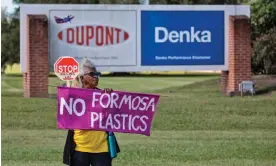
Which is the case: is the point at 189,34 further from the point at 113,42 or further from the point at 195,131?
the point at 195,131

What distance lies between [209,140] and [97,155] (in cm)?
787

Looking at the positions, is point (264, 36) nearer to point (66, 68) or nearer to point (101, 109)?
point (66, 68)

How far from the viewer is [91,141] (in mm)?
7445

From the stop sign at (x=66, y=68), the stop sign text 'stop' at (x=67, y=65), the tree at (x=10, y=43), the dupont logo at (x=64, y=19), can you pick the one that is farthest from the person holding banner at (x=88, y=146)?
the tree at (x=10, y=43)

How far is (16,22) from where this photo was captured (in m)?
67.6

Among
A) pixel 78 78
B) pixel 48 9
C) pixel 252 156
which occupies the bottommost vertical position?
pixel 252 156

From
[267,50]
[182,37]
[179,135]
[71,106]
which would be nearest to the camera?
[71,106]

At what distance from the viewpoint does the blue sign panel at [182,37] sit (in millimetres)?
23875

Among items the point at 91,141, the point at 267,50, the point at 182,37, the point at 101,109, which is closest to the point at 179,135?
the point at 101,109

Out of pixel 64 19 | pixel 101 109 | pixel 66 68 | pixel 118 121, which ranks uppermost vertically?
pixel 64 19

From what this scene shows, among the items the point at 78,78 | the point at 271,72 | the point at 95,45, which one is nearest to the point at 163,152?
the point at 78,78

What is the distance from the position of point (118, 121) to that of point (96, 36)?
16033 millimetres

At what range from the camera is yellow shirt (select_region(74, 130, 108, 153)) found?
7.38 meters

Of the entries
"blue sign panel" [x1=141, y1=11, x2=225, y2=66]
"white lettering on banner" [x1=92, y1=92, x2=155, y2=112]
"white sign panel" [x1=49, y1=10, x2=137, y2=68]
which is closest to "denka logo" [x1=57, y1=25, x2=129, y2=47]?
"white sign panel" [x1=49, y1=10, x2=137, y2=68]
